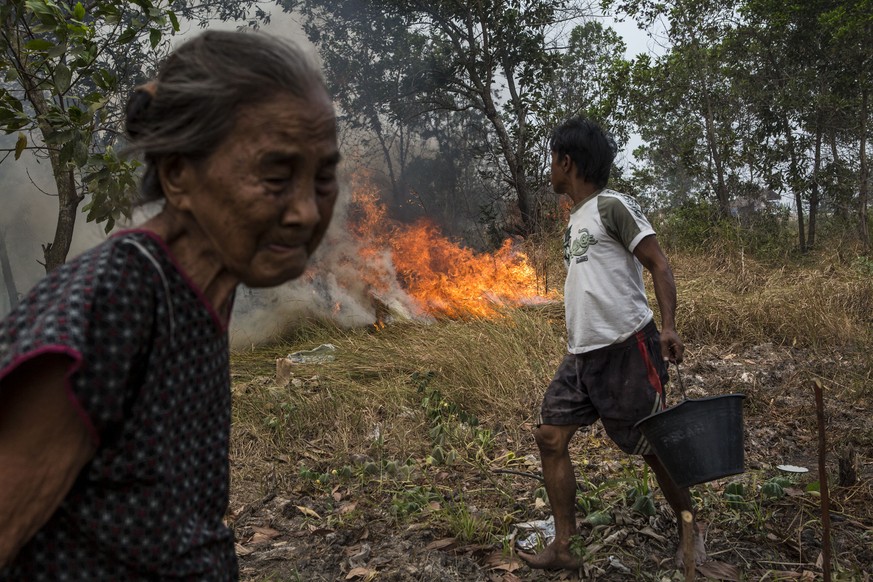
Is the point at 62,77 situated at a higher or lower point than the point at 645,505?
higher

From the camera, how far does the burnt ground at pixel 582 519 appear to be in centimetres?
329

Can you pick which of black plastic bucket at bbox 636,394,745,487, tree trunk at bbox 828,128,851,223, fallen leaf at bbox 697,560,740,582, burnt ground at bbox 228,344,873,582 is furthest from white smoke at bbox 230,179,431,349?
tree trunk at bbox 828,128,851,223

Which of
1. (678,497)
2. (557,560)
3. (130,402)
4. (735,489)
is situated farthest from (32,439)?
(735,489)

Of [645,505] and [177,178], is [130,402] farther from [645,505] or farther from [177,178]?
[645,505]

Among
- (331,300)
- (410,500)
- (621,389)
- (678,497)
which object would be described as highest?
(621,389)

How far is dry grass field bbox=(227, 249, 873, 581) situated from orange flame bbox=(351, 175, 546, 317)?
1342 millimetres

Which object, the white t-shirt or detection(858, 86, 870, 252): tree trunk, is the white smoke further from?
detection(858, 86, 870, 252): tree trunk

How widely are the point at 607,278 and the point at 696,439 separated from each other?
0.82m

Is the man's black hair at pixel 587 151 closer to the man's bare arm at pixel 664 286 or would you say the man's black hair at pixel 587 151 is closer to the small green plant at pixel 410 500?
the man's bare arm at pixel 664 286

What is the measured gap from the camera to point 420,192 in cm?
1264

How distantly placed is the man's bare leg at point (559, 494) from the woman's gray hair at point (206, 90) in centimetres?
238

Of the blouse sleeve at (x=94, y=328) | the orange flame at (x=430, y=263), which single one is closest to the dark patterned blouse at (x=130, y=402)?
the blouse sleeve at (x=94, y=328)

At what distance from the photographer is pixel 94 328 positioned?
997mm

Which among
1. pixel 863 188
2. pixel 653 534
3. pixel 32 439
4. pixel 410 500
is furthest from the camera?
pixel 863 188
